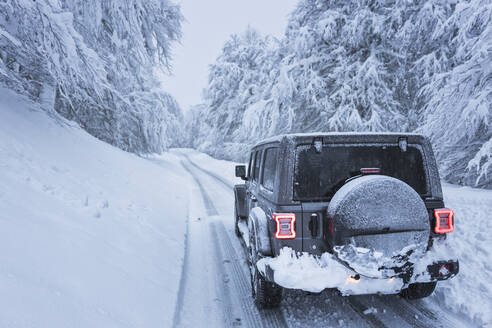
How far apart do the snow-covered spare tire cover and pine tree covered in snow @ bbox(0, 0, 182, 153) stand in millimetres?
4486

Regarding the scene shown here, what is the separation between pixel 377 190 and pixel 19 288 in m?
2.96

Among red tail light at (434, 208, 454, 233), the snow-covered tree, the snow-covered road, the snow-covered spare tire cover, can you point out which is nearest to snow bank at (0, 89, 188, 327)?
the snow-covered road

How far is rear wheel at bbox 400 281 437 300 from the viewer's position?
10.3 feet

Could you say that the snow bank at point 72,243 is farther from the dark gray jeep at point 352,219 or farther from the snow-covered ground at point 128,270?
the dark gray jeep at point 352,219

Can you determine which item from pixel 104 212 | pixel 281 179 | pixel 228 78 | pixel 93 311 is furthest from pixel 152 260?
pixel 228 78

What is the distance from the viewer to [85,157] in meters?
7.16

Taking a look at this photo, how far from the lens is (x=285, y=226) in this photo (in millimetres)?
2660

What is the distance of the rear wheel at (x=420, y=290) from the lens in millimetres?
3127

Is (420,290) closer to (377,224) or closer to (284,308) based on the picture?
(377,224)

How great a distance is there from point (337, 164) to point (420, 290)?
1.85 meters

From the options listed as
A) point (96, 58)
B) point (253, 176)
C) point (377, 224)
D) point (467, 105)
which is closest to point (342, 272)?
point (377, 224)

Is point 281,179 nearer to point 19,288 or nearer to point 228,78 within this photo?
point 19,288

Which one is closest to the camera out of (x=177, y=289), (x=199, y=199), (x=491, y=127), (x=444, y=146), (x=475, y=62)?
(x=177, y=289)

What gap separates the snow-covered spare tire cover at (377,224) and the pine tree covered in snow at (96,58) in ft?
14.7
